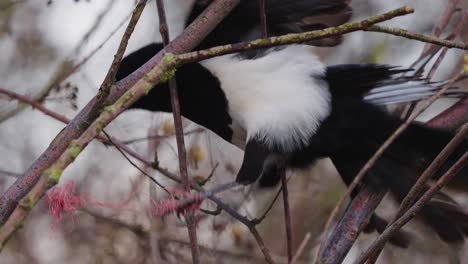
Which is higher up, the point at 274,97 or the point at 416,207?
the point at 416,207

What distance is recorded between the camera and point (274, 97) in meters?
2.31

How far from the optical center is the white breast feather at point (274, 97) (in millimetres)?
2301

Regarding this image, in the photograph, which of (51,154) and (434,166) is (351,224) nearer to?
(434,166)

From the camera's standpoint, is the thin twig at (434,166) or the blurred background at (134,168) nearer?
the thin twig at (434,166)

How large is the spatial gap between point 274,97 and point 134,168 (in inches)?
45.2

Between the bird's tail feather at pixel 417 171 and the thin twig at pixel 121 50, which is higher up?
the thin twig at pixel 121 50

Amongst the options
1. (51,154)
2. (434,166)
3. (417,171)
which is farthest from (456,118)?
(51,154)

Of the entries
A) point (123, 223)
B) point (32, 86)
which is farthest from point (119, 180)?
point (32, 86)

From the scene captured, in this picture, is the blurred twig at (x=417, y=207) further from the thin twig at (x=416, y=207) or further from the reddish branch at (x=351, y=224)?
the reddish branch at (x=351, y=224)

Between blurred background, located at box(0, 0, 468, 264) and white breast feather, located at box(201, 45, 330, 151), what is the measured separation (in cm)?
24

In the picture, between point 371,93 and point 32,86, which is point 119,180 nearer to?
point 32,86

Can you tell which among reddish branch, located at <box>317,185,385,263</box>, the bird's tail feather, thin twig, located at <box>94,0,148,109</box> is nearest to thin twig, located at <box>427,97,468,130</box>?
the bird's tail feather

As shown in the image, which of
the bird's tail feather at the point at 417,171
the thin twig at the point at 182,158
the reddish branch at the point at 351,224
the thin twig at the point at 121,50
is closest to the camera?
the thin twig at the point at 121,50

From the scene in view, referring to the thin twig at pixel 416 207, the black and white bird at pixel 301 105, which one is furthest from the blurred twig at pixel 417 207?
the black and white bird at pixel 301 105
